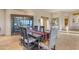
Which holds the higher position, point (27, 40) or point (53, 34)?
point (53, 34)

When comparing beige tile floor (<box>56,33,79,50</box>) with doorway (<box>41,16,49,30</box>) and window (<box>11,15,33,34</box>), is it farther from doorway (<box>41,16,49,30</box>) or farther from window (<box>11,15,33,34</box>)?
window (<box>11,15,33,34</box>)

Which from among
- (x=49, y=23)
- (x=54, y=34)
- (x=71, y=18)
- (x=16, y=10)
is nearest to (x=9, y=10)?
(x=16, y=10)

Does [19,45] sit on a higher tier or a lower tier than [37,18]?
lower

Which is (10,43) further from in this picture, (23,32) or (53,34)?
(53,34)

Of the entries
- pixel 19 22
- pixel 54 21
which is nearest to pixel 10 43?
pixel 19 22

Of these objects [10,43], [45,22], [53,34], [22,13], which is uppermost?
[22,13]

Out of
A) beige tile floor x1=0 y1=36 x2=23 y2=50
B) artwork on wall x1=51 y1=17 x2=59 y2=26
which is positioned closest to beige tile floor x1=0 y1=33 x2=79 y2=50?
beige tile floor x1=0 y1=36 x2=23 y2=50

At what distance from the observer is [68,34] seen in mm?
2783

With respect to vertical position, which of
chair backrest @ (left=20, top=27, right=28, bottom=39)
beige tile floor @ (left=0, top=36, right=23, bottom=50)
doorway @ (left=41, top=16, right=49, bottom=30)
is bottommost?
beige tile floor @ (left=0, top=36, right=23, bottom=50)

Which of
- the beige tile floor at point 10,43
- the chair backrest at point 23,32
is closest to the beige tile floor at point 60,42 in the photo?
the beige tile floor at point 10,43

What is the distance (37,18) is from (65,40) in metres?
0.71

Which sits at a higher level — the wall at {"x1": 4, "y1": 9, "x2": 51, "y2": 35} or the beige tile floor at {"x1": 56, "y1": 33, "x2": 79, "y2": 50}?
the wall at {"x1": 4, "y1": 9, "x2": 51, "y2": 35}
